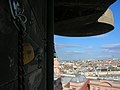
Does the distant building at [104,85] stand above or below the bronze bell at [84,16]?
below

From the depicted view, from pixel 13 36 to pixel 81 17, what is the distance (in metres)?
4.68

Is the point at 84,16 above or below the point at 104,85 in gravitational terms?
above

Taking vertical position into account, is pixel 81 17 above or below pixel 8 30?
above

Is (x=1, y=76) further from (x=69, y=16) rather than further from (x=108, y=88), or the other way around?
(x=108, y=88)

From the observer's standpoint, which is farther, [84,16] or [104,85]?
[104,85]

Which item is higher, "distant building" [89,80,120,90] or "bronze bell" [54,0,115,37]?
"bronze bell" [54,0,115,37]

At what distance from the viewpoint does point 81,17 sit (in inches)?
219

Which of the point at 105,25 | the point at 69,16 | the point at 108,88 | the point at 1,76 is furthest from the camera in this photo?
the point at 108,88

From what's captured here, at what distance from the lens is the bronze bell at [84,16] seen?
461 centimetres

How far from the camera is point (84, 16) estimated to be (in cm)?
549

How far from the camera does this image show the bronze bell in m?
4.61

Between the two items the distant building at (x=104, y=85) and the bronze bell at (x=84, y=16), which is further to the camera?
the distant building at (x=104, y=85)

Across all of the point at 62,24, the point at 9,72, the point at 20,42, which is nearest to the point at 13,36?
the point at 20,42

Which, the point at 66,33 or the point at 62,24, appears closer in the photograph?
the point at 62,24
